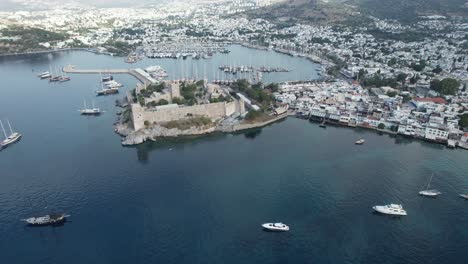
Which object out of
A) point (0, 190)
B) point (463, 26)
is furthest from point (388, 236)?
point (463, 26)

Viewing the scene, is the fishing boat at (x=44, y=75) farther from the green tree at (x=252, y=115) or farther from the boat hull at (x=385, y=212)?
the boat hull at (x=385, y=212)

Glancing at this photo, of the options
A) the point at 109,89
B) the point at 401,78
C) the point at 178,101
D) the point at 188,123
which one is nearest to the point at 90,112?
the point at 109,89

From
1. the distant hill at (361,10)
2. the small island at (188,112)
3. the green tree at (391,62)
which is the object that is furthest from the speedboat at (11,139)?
the distant hill at (361,10)

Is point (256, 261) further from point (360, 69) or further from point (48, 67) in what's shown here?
point (48, 67)

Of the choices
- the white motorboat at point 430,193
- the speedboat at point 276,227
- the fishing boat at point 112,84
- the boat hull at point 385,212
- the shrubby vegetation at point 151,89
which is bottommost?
the speedboat at point 276,227

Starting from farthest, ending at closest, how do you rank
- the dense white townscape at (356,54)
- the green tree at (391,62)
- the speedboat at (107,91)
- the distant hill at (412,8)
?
the distant hill at (412,8)
the green tree at (391,62)
the speedboat at (107,91)
the dense white townscape at (356,54)

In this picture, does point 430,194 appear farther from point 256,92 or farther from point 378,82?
point 378,82
